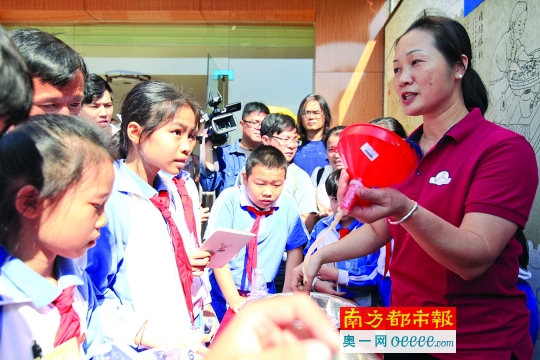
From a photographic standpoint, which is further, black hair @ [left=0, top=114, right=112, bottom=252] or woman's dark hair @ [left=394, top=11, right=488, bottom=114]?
woman's dark hair @ [left=394, top=11, right=488, bottom=114]

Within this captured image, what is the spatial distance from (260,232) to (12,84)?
1.73 metres

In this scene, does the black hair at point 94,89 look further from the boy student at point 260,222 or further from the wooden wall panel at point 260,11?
the wooden wall panel at point 260,11

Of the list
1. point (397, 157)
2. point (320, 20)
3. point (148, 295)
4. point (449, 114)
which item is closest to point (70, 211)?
point (148, 295)

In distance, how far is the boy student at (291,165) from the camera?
9.46 ft

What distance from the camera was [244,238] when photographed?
62.8 inches

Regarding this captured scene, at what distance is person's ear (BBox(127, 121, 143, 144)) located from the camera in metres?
1.48

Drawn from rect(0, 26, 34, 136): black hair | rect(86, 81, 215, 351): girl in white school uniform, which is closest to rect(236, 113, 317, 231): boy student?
rect(86, 81, 215, 351): girl in white school uniform

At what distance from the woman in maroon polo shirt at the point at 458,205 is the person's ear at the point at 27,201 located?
605mm

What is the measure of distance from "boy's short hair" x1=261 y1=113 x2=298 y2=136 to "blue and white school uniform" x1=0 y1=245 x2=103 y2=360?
2215 mm

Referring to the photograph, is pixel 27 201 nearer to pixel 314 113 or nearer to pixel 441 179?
pixel 441 179

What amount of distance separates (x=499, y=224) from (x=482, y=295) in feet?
0.60

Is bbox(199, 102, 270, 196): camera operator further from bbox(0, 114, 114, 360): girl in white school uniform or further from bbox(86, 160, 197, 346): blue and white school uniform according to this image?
bbox(0, 114, 114, 360): girl in white school uniform

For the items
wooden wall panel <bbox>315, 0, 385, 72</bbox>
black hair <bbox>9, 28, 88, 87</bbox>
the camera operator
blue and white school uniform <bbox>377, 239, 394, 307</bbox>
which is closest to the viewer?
black hair <bbox>9, 28, 88, 87</bbox>

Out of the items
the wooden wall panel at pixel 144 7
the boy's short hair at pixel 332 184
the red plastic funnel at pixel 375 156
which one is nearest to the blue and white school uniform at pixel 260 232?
the boy's short hair at pixel 332 184
